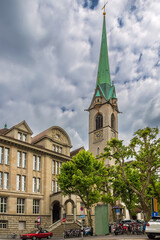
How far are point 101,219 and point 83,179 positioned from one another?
9954 mm

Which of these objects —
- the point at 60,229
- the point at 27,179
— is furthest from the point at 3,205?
the point at 60,229

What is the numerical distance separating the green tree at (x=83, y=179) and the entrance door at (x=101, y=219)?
30.4ft

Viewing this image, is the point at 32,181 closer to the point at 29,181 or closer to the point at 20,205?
the point at 29,181

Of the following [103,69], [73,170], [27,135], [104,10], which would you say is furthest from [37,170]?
[104,10]

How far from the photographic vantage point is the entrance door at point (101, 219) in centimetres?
2870

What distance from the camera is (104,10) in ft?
320

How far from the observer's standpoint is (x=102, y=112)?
3211 inches

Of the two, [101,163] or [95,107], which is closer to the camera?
[101,163]

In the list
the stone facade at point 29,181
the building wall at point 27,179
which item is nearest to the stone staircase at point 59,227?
the stone facade at point 29,181

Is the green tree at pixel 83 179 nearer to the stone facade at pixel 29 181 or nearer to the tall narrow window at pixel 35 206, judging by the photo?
the stone facade at pixel 29 181

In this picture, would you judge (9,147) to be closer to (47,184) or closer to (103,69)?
(47,184)

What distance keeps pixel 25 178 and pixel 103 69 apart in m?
51.5

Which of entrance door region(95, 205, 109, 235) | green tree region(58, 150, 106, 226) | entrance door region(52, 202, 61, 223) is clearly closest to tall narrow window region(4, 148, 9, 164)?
green tree region(58, 150, 106, 226)

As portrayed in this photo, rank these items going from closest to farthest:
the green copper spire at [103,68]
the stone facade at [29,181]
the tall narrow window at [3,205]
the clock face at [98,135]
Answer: the tall narrow window at [3,205], the stone facade at [29,181], the clock face at [98,135], the green copper spire at [103,68]
